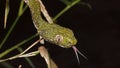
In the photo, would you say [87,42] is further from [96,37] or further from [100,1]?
[100,1]

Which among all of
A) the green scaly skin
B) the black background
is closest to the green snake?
the green scaly skin

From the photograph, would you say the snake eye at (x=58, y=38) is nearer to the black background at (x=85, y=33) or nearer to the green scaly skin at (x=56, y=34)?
the green scaly skin at (x=56, y=34)

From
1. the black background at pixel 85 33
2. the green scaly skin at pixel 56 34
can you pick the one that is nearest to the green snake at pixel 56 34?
the green scaly skin at pixel 56 34

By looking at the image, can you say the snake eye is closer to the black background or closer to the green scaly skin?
the green scaly skin

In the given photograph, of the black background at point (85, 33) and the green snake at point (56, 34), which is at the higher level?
the green snake at point (56, 34)

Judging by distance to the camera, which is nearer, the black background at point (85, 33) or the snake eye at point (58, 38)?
the snake eye at point (58, 38)

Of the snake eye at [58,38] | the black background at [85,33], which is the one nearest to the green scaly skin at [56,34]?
the snake eye at [58,38]

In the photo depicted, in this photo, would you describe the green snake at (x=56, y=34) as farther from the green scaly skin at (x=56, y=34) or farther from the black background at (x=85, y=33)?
the black background at (x=85, y=33)

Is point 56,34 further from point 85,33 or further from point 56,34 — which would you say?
point 85,33

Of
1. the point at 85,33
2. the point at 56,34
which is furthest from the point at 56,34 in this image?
the point at 85,33
